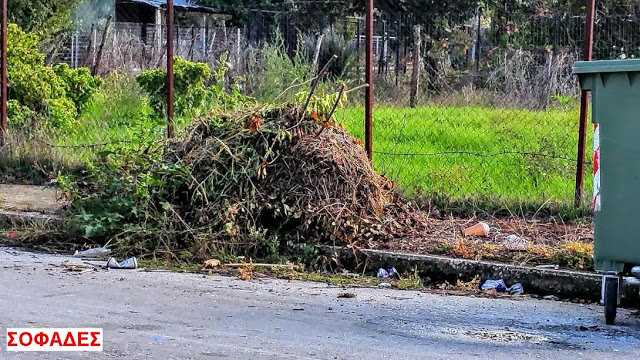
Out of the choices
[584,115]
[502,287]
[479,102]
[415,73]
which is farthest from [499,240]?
[415,73]

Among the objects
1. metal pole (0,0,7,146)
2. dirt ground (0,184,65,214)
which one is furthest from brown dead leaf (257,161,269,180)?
metal pole (0,0,7,146)

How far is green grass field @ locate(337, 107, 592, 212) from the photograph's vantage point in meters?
8.65

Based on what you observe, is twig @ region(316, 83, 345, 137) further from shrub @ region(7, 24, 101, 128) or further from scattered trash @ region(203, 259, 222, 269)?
shrub @ region(7, 24, 101, 128)

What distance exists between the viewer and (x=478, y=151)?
9945 millimetres

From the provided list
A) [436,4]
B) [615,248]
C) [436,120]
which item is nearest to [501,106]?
[436,120]

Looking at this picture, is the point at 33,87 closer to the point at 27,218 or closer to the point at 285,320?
the point at 27,218

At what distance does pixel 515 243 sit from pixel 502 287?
761mm

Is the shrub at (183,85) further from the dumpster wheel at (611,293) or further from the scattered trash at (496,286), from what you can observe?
the dumpster wheel at (611,293)

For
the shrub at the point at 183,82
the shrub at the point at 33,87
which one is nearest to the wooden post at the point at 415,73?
the shrub at the point at 183,82

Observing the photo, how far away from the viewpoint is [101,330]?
5219mm

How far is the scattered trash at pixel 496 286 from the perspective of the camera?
6.65 m

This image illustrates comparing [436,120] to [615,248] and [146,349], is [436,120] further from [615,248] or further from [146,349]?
[146,349]

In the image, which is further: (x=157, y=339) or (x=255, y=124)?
(x=255, y=124)

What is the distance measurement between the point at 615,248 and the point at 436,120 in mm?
4364
